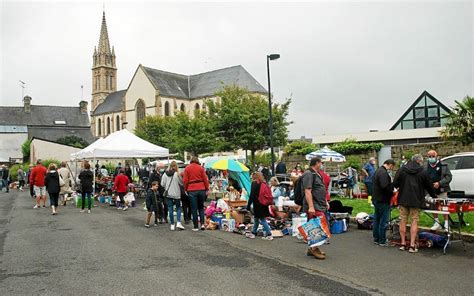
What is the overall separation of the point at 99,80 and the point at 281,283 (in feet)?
336

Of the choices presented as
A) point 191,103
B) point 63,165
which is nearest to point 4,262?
point 63,165

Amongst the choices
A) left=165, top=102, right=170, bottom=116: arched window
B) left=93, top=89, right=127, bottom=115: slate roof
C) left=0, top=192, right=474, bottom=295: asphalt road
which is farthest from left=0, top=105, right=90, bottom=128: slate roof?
left=0, top=192, right=474, bottom=295: asphalt road

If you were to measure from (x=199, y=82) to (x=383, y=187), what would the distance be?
75510 millimetres

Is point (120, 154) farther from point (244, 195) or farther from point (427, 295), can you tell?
point (427, 295)

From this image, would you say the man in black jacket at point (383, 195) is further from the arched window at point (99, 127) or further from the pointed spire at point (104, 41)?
the pointed spire at point (104, 41)

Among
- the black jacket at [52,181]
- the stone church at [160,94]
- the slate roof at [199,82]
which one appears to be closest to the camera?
the black jacket at [52,181]

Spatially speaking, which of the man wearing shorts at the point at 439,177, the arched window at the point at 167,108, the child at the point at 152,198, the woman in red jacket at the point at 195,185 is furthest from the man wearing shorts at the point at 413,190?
the arched window at the point at 167,108

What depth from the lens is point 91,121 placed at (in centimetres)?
9500

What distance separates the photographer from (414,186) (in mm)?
8203

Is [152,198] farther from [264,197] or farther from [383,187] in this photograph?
[383,187]

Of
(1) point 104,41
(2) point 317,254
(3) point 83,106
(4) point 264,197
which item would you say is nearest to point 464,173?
(4) point 264,197

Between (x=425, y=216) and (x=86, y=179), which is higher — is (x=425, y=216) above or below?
below

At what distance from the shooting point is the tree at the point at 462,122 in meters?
16.3

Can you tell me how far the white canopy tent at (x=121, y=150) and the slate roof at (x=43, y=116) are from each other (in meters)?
73.1
